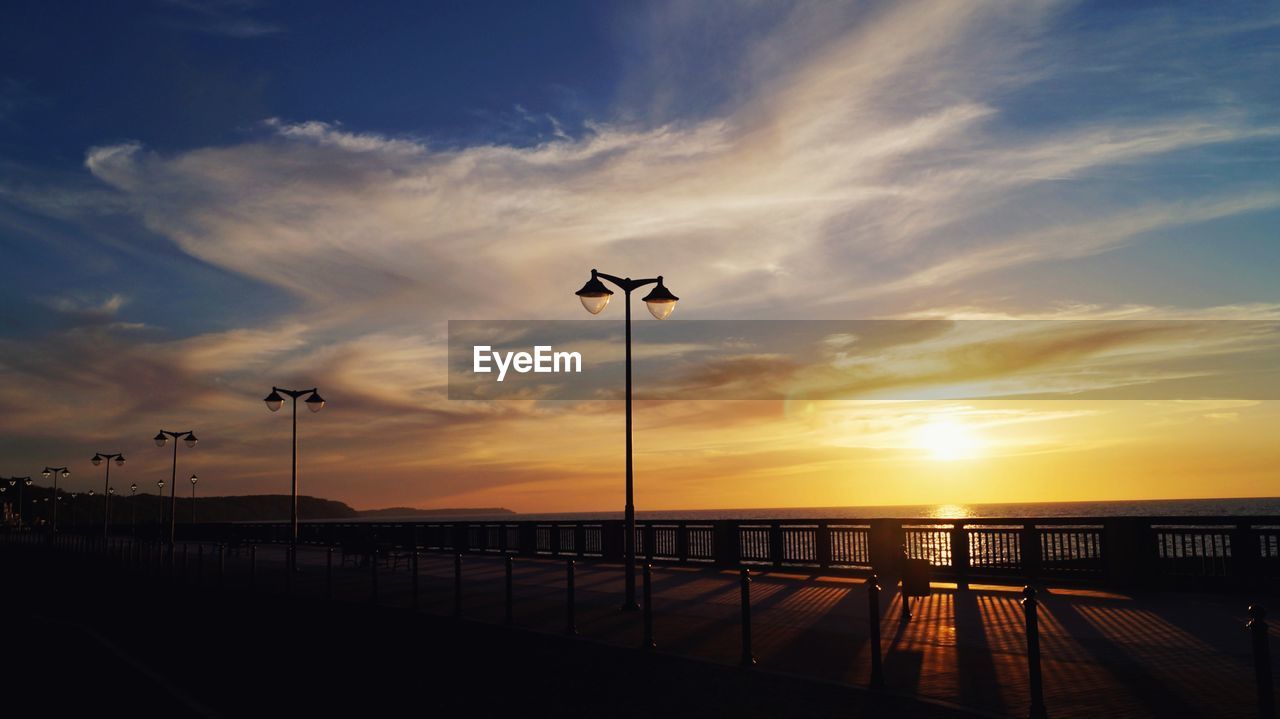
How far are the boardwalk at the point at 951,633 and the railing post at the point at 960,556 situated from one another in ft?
1.56

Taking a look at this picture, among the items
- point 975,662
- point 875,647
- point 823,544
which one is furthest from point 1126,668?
point 823,544

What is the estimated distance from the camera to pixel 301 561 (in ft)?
136

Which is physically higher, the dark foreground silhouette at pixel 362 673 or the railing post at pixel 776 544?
the railing post at pixel 776 544

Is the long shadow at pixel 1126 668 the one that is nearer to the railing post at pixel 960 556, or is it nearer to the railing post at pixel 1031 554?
the railing post at pixel 1031 554

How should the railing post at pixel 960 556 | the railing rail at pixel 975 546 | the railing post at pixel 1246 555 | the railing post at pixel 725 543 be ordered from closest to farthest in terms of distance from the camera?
the railing post at pixel 1246 555 → the railing rail at pixel 975 546 → the railing post at pixel 960 556 → the railing post at pixel 725 543

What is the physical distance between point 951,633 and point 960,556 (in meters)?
7.59

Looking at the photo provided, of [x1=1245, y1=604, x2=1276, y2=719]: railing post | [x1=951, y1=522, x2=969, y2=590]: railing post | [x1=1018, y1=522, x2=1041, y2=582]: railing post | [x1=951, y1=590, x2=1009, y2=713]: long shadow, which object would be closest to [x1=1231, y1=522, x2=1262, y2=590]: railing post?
[x1=1018, y1=522, x2=1041, y2=582]: railing post

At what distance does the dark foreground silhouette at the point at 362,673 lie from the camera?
10.6m

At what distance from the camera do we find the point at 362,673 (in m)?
12.9

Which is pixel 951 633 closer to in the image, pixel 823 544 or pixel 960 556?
pixel 960 556

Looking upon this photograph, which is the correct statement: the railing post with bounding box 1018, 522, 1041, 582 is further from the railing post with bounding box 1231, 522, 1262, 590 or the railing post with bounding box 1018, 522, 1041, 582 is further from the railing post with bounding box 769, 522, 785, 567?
the railing post with bounding box 769, 522, 785, 567

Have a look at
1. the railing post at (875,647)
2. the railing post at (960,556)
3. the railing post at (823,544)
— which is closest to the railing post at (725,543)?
the railing post at (823,544)

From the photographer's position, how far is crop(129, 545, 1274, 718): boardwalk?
1078 centimetres

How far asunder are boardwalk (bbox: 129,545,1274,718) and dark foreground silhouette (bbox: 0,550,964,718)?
0.90 meters
